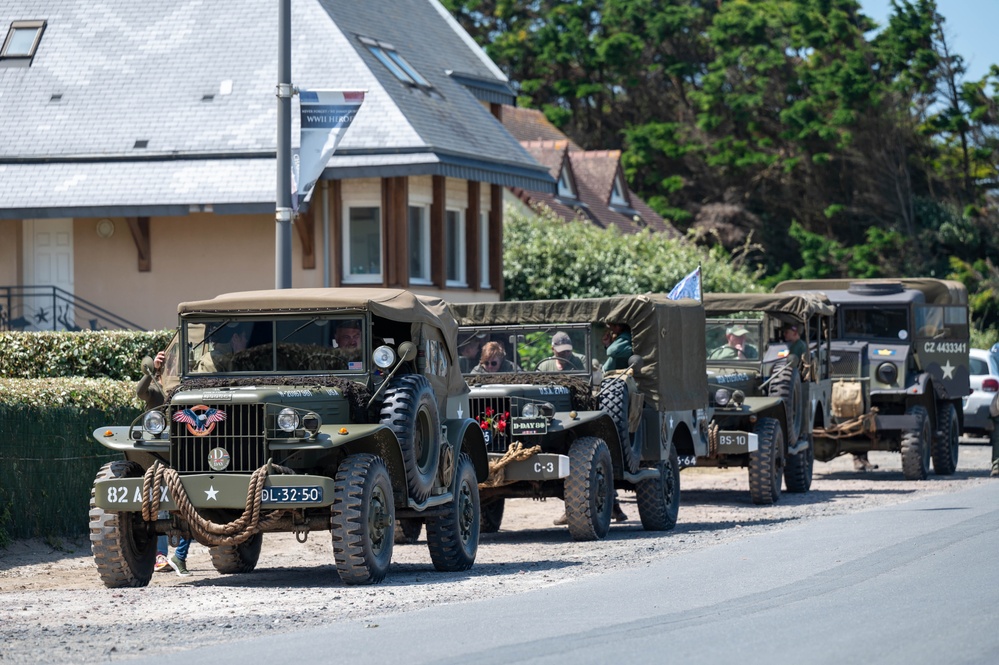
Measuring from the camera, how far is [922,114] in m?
54.7

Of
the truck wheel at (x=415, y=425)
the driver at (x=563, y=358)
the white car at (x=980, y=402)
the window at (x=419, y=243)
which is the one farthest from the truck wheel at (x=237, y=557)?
the white car at (x=980, y=402)

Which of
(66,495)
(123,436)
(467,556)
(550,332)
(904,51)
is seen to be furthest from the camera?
(904,51)

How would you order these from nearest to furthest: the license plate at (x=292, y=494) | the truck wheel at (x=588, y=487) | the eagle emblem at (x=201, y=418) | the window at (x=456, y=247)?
the license plate at (x=292, y=494), the eagle emblem at (x=201, y=418), the truck wheel at (x=588, y=487), the window at (x=456, y=247)

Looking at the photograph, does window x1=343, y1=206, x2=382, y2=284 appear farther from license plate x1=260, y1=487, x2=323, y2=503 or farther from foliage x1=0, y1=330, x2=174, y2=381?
license plate x1=260, y1=487, x2=323, y2=503

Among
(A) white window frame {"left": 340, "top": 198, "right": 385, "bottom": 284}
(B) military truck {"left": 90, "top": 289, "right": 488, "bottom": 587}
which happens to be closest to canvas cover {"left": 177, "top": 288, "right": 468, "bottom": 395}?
(B) military truck {"left": 90, "top": 289, "right": 488, "bottom": 587}

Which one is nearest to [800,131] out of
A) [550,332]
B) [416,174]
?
[416,174]

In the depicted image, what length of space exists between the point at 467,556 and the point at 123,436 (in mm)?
2856

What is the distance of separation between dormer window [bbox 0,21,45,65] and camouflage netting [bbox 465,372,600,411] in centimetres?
→ 1785

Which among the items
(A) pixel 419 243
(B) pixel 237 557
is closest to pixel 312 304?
(B) pixel 237 557

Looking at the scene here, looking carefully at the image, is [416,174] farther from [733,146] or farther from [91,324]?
[733,146]

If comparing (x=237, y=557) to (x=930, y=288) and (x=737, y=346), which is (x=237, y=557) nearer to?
(x=737, y=346)

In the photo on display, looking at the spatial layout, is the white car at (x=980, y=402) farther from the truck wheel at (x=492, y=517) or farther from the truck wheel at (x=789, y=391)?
the truck wheel at (x=492, y=517)

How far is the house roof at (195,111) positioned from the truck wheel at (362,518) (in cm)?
1563

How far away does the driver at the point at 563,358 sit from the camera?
52.2 feet
